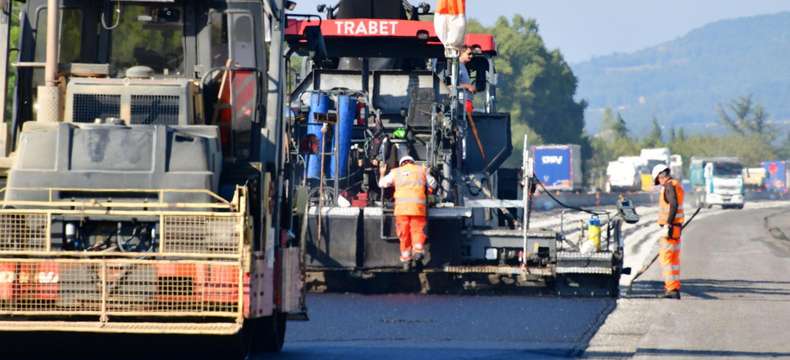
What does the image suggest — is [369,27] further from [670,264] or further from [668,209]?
[670,264]

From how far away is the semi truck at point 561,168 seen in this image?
75.4 metres

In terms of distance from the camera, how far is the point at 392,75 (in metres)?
18.5

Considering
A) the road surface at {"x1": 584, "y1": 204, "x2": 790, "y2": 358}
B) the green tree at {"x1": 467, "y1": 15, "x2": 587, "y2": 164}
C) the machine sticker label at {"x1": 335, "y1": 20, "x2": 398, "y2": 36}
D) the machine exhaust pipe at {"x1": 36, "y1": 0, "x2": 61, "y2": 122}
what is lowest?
the road surface at {"x1": 584, "y1": 204, "x2": 790, "y2": 358}

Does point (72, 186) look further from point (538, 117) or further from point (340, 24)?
point (538, 117)

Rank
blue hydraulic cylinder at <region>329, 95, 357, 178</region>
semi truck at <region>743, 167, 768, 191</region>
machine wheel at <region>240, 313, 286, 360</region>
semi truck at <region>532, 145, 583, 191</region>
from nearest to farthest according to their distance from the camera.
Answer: machine wheel at <region>240, 313, 286, 360</region>
blue hydraulic cylinder at <region>329, 95, 357, 178</region>
semi truck at <region>532, 145, 583, 191</region>
semi truck at <region>743, 167, 768, 191</region>

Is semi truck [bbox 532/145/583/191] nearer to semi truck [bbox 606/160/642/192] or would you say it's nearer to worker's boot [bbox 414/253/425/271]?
semi truck [bbox 606/160/642/192]

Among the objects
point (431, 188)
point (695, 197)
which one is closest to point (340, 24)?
point (431, 188)

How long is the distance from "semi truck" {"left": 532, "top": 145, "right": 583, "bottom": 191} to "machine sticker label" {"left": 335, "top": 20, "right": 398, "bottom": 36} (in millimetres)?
57457

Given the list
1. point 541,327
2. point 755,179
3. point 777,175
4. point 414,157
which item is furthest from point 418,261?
point 777,175

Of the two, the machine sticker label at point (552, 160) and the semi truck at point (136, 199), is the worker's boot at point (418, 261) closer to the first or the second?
the semi truck at point (136, 199)

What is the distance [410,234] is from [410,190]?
47cm

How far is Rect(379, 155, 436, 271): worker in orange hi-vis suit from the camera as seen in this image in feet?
53.8

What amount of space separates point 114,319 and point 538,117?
119262mm

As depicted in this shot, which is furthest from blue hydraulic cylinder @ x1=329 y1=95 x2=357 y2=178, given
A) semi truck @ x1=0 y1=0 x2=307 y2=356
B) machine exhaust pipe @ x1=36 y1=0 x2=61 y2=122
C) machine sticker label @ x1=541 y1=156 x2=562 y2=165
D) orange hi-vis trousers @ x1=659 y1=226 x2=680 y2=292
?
machine sticker label @ x1=541 y1=156 x2=562 y2=165
